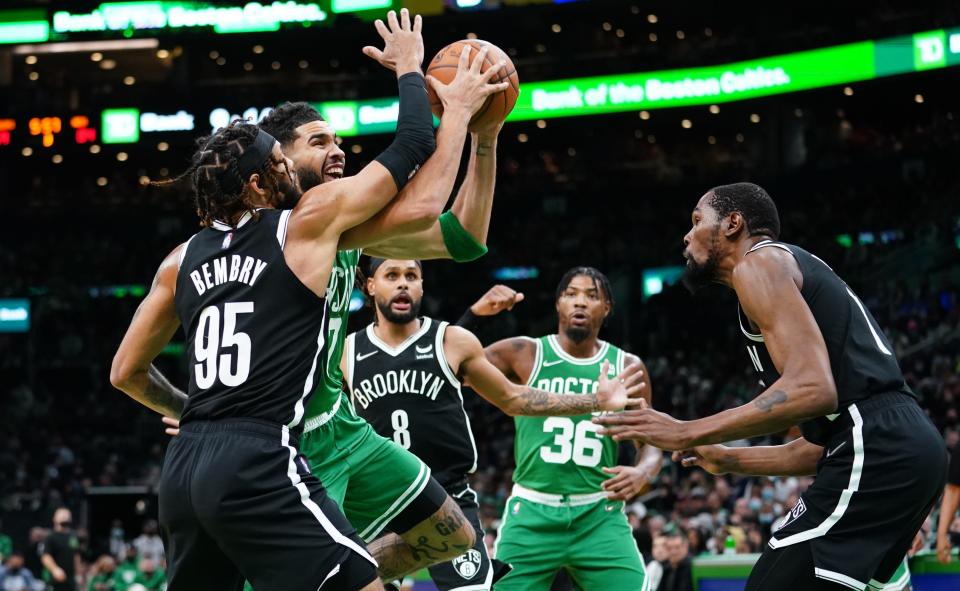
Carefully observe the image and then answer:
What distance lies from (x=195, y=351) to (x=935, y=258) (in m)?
22.9

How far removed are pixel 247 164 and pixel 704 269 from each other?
1948 millimetres

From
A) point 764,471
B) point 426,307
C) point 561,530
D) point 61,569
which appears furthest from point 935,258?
point 764,471

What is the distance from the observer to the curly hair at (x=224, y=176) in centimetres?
447

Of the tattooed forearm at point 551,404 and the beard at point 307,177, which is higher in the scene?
the beard at point 307,177

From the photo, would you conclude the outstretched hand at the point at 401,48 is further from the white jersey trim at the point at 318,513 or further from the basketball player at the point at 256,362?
the white jersey trim at the point at 318,513

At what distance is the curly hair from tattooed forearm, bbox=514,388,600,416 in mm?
2720

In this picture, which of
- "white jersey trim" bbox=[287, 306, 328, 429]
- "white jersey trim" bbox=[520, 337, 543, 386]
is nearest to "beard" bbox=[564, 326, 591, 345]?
"white jersey trim" bbox=[520, 337, 543, 386]

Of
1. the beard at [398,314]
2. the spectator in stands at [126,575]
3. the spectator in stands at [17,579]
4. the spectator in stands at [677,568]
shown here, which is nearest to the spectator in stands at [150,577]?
the spectator in stands at [126,575]

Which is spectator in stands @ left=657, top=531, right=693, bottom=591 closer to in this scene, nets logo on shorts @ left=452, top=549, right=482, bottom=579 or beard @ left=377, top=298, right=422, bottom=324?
nets logo on shorts @ left=452, top=549, right=482, bottom=579

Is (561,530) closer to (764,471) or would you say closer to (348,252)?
(764,471)

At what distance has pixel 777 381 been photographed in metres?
4.56

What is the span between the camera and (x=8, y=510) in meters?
23.8

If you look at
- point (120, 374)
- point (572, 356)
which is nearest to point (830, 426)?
point (120, 374)

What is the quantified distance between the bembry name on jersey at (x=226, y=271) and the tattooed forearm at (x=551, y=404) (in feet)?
9.16
